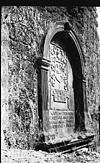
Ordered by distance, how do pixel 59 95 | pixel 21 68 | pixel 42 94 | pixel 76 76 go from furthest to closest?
pixel 76 76, pixel 59 95, pixel 42 94, pixel 21 68

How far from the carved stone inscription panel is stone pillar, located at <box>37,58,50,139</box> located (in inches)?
19.2

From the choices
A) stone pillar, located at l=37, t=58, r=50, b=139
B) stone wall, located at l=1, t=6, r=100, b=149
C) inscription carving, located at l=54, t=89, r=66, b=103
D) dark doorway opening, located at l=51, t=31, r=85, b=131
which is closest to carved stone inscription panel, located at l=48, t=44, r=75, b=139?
inscription carving, located at l=54, t=89, r=66, b=103

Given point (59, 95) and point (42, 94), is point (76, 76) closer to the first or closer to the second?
point (59, 95)

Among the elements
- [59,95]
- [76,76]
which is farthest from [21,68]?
[76,76]

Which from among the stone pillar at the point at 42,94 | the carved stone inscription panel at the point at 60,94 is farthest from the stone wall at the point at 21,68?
the carved stone inscription panel at the point at 60,94

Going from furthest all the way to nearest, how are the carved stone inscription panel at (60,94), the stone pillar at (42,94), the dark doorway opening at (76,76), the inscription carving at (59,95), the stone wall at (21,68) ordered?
1. the dark doorway opening at (76,76)
2. the inscription carving at (59,95)
3. the carved stone inscription panel at (60,94)
4. the stone pillar at (42,94)
5. the stone wall at (21,68)

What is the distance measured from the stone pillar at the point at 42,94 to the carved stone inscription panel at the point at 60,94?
49cm

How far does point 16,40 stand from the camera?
407 centimetres

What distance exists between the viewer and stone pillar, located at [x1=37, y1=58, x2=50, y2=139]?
4408 millimetres

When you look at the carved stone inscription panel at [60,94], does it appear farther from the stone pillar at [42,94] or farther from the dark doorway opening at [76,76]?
the stone pillar at [42,94]

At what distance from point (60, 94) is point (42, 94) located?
1.13m

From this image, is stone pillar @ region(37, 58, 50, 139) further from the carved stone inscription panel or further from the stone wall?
the carved stone inscription panel

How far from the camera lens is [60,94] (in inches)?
220

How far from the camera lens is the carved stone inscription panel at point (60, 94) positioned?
5188mm
